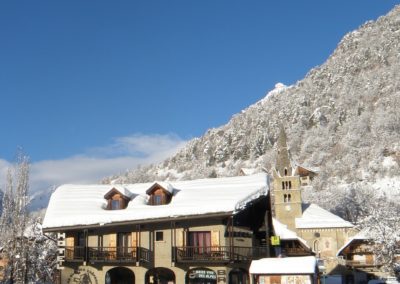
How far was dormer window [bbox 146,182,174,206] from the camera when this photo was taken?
40000 mm

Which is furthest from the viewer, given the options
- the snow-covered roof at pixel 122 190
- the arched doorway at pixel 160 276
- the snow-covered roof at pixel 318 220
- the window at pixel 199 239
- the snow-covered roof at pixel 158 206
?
the snow-covered roof at pixel 318 220

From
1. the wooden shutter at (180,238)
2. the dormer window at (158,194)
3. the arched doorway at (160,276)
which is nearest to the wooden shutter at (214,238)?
the wooden shutter at (180,238)

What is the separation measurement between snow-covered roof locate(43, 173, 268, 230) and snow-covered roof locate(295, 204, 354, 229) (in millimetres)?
37076

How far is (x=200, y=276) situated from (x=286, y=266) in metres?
10.6

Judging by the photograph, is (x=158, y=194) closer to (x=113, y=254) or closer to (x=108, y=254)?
(x=113, y=254)

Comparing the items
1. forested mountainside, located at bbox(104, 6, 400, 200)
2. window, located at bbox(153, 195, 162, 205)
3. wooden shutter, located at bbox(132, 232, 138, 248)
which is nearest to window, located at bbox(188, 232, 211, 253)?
wooden shutter, located at bbox(132, 232, 138, 248)

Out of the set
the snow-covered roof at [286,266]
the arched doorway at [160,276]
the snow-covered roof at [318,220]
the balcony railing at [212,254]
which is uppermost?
the snow-covered roof at [318,220]

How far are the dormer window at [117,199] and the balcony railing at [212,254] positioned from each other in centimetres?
687

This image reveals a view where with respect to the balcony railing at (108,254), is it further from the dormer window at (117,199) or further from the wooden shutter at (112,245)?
the dormer window at (117,199)

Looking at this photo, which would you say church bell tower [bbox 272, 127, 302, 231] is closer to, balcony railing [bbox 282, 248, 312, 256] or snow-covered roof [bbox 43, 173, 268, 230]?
balcony railing [bbox 282, 248, 312, 256]

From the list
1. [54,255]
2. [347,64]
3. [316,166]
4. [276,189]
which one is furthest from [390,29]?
Result: [54,255]

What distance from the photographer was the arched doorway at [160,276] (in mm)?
38047

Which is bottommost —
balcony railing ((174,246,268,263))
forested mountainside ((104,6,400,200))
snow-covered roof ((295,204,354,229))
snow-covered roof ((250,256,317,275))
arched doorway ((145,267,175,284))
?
arched doorway ((145,267,175,284))

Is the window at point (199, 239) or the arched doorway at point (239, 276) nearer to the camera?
the window at point (199, 239)
